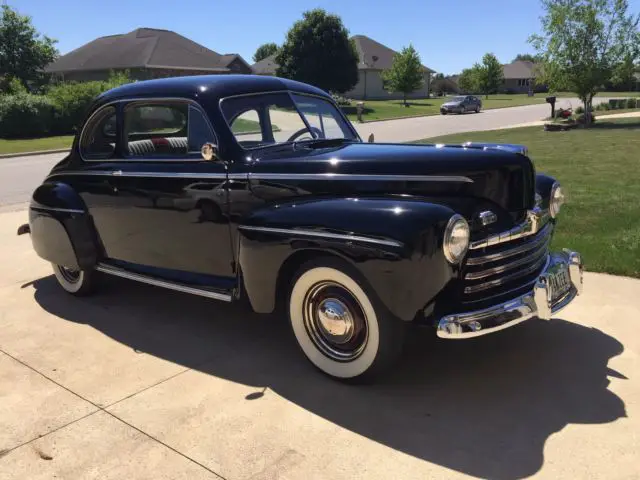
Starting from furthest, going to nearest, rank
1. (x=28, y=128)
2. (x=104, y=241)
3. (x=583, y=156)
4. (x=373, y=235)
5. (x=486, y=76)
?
1. (x=486, y=76)
2. (x=28, y=128)
3. (x=583, y=156)
4. (x=104, y=241)
5. (x=373, y=235)

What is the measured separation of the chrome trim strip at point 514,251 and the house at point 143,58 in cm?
4084

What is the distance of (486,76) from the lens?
67312 millimetres

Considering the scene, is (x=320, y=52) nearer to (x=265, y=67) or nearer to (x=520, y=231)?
(x=265, y=67)

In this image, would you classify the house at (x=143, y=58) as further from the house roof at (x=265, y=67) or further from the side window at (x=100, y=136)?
the side window at (x=100, y=136)

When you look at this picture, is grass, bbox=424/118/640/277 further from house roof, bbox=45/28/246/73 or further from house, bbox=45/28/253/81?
house roof, bbox=45/28/246/73

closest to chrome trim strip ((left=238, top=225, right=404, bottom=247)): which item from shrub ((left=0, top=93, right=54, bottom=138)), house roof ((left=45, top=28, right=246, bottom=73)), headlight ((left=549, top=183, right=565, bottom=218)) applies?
headlight ((left=549, top=183, right=565, bottom=218))

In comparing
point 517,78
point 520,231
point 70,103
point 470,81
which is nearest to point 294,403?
point 520,231

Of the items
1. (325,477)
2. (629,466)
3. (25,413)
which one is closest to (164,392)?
(25,413)

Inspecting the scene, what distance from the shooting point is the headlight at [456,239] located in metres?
2.88

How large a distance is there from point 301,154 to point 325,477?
6.84 ft

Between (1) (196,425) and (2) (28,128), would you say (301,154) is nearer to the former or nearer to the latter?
(1) (196,425)

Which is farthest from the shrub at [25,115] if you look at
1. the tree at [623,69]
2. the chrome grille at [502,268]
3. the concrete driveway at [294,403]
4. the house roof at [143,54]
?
the chrome grille at [502,268]

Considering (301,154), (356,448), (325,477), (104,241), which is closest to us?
(325,477)

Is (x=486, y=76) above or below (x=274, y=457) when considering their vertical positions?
above
